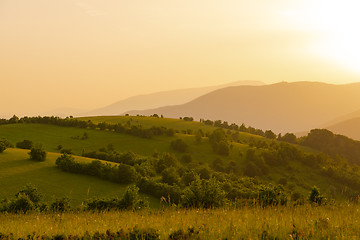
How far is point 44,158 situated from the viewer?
6594cm

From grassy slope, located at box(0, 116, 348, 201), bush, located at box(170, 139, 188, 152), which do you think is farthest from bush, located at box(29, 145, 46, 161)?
bush, located at box(170, 139, 188, 152)

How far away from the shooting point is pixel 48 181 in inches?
2106

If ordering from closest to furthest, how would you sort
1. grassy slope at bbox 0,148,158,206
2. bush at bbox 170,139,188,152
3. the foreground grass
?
the foreground grass → grassy slope at bbox 0,148,158,206 → bush at bbox 170,139,188,152

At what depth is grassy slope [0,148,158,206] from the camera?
4850cm

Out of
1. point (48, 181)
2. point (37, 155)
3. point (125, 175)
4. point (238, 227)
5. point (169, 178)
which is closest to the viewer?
point (238, 227)

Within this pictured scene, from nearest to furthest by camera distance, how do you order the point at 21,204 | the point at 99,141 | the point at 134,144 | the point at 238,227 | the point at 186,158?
the point at 238,227, the point at 21,204, the point at 186,158, the point at 99,141, the point at 134,144

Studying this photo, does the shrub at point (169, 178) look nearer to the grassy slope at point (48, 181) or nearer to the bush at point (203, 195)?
the grassy slope at point (48, 181)

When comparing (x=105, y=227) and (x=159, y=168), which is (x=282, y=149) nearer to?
(x=159, y=168)

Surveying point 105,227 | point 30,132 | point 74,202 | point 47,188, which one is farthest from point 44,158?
point 30,132

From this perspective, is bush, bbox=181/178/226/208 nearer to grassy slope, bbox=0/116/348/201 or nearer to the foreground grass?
the foreground grass

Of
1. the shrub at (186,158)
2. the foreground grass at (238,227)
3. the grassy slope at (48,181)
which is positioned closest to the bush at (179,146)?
the shrub at (186,158)

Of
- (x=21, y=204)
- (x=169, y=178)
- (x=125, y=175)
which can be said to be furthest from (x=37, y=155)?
(x=21, y=204)

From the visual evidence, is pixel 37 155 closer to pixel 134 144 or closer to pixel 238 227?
pixel 238 227

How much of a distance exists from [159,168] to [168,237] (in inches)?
3285
